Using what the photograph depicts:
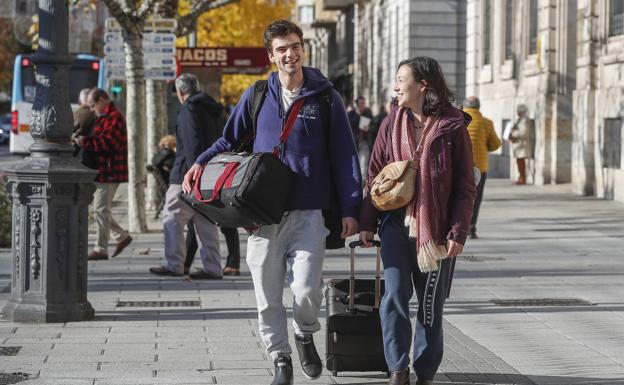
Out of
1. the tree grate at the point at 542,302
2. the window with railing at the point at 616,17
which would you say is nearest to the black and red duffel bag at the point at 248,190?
the tree grate at the point at 542,302

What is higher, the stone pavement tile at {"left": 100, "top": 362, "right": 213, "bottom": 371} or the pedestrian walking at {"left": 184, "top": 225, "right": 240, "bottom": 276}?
the pedestrian walking at {"left": 184, "top": 225, "right": 240, "bottom": 276}

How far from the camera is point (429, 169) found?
684cm

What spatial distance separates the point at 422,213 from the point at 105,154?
7559 millimetres

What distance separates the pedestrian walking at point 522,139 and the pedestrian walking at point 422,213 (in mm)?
21894

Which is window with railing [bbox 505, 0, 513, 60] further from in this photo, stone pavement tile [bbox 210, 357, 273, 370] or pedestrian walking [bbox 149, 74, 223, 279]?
stone pavement tile [bbox 210, 357, 273, 370]

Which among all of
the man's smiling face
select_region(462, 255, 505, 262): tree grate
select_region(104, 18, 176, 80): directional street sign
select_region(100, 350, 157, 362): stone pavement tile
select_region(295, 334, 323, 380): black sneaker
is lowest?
select_region(100, 350, 157, 362): stone pavement tile

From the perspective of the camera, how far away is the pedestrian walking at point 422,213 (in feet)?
22.5

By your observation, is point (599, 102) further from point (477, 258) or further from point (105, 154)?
point (105, 154)

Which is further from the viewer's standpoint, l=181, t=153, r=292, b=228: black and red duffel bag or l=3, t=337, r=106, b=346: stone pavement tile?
l=3, t=337, r=106, b=346: stone pavement tile

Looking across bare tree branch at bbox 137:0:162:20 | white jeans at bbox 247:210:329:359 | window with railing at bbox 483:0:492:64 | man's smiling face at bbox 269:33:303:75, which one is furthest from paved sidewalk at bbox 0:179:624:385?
window with railing at bbox 483:0:492:64

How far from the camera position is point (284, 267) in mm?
7109

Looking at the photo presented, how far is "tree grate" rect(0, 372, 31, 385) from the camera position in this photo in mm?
7350

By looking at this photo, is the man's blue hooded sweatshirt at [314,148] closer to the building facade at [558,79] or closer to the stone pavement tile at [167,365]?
the stone pavement tile at [167,365]

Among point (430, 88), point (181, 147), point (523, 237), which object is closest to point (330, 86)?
point (430, 88)
